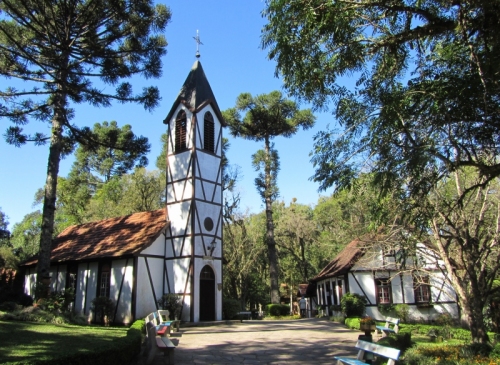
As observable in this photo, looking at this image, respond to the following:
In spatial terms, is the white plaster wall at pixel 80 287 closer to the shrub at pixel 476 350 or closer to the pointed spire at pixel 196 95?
the pointed spire at pixel 196 95

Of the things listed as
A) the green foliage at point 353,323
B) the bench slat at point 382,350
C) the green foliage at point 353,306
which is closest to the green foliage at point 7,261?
the green foliage at point 353,306

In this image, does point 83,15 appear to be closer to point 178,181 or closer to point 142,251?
point 178,181

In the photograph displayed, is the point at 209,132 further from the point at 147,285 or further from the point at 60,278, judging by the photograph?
the point at 60,278

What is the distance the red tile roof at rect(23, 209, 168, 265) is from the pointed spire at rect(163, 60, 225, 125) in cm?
601

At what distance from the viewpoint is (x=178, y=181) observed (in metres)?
21.5

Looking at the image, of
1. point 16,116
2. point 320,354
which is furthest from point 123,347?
point 16,116

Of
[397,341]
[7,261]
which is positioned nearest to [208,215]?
[397,341]

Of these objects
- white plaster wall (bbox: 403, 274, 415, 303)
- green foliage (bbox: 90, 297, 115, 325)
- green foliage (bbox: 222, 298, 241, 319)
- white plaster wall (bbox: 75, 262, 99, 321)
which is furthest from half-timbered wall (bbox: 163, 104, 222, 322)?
white plaster wall (bbox: 403, 274, 415, 303)

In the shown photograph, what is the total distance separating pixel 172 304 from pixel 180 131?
9.34m

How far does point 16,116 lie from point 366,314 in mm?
19669

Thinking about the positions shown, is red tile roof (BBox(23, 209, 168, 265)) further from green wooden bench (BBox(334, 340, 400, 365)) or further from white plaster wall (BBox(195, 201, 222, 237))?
green wooden bench (BBox(334, 340, 400, 365))

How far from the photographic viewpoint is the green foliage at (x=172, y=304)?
18.6 m

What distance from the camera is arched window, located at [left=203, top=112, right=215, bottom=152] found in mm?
22297

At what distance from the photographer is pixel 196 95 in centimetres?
2267
